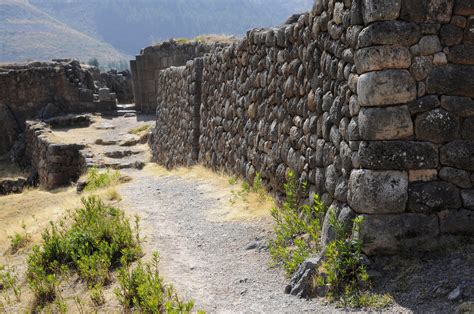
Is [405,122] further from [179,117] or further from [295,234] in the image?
[179,117]

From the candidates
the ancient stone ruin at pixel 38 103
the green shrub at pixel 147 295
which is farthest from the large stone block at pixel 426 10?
the ancient stone ruin at pixel 38 103

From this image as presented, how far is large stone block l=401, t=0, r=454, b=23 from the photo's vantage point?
179 inches

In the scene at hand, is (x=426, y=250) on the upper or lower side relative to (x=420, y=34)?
lower

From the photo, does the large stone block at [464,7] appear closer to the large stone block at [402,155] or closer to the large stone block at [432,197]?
the large stone block at [402,155]

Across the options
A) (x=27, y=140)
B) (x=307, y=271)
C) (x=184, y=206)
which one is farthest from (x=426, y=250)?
(x=27, y=140)

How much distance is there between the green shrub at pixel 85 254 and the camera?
19.7 ft

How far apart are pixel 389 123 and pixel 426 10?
1.02 metres

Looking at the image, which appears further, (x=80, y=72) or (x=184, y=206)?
(x=80, y=72)

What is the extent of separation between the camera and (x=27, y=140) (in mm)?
22047

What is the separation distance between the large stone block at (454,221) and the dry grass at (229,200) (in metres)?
2.81

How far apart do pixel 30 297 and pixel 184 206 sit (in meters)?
3.20

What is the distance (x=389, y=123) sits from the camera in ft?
15.0

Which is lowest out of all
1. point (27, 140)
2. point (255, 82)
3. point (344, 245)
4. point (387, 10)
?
point (27, 140)

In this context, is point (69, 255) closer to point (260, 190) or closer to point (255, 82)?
point (260, 190)
